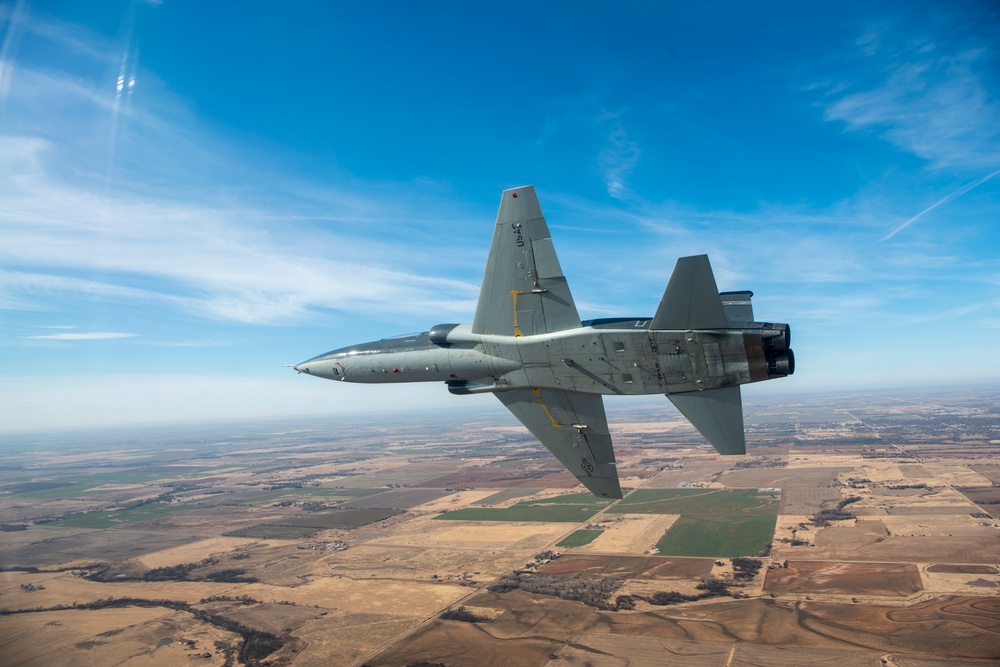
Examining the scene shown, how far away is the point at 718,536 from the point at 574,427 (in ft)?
193

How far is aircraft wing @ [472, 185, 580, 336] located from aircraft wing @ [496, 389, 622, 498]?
13.9ft

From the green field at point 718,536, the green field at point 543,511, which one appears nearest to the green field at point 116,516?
the green field at point 543,511

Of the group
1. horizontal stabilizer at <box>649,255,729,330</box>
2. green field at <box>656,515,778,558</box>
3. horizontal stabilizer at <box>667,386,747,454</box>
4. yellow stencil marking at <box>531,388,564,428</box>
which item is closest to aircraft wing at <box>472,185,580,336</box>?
yellow stencil marking at <box>531,388,564,428</box>

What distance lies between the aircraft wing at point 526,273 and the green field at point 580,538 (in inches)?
2333

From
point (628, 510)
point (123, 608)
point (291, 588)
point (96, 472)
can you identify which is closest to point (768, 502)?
point (628, 510)

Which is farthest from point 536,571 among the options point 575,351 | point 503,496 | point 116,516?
point 116,516

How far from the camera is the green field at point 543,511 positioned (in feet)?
299

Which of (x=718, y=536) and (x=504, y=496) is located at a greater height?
(x=718, y=536)

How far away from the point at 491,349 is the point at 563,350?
11.1 ft

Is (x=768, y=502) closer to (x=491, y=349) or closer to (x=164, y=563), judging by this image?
(x=491, y=349)

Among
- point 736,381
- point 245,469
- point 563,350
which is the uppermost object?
point 563,350

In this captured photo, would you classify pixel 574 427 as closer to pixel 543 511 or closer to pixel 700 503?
pixel 543 511

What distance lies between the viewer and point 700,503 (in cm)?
9406

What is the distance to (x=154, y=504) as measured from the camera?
127 meters
